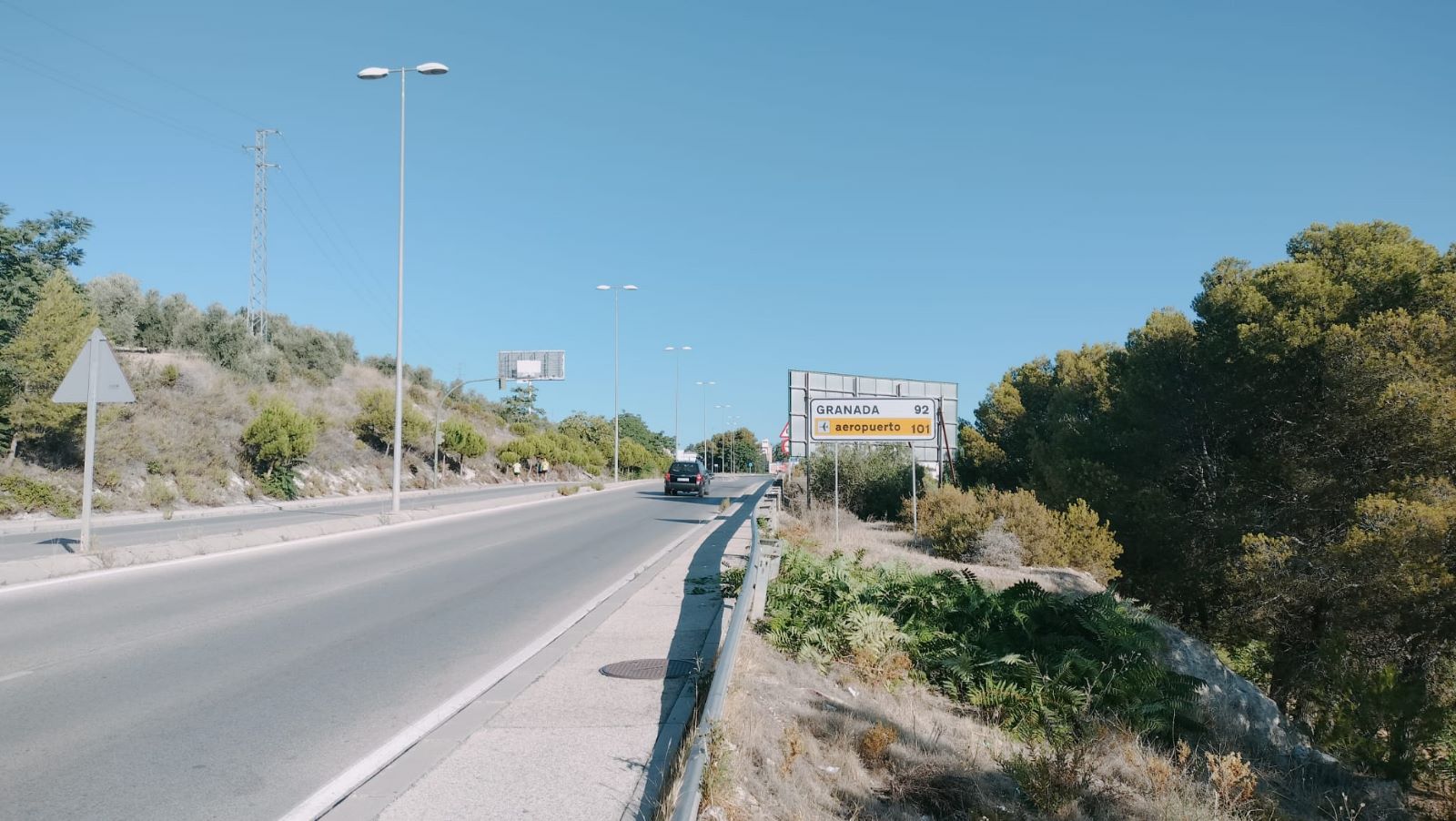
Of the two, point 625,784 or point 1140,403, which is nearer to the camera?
point 625,784

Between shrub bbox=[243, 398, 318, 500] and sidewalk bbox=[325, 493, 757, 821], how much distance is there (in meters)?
31.5

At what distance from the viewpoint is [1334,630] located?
1562cm

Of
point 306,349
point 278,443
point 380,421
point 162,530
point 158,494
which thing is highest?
point 306,349

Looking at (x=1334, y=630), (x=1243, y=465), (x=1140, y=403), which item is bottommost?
(x=1334, y=630)

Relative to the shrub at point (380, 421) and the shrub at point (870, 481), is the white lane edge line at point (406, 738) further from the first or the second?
the shrub at point (380, 421)

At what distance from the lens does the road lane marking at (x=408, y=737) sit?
448 cm

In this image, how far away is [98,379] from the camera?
13047 mm

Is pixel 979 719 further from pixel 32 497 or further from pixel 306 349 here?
pixel 306 349

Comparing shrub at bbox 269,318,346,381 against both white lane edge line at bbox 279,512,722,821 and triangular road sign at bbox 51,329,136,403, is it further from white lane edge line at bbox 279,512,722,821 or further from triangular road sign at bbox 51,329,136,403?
white lane edge line at bbox 279,512,722,821

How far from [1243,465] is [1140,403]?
10.6ft

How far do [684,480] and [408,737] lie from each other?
127ft

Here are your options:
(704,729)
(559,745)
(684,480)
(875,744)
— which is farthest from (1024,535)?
(684,480)

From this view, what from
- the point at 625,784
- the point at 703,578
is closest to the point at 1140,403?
the point at 703,578

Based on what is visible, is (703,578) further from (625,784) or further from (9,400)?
(9,400)
